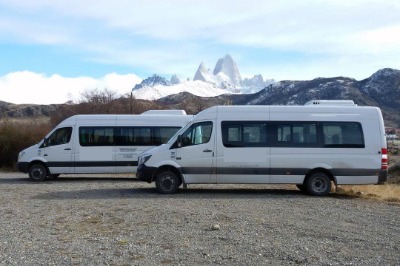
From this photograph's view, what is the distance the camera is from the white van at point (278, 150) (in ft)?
46.4

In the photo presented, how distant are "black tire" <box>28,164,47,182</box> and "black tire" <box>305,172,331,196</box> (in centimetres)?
1079

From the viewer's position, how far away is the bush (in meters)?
31.4

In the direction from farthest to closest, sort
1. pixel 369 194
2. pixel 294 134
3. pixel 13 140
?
pixel 13 140 < pixel 369 194 < pixel 294 134

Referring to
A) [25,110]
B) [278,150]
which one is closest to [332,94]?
[25,110]

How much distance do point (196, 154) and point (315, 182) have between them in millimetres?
3656

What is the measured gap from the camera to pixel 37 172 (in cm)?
1933

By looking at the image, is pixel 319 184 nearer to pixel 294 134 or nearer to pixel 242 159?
pixel 294 134

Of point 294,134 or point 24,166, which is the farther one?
point 24,166

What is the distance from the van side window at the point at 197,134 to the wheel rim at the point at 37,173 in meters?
7.84

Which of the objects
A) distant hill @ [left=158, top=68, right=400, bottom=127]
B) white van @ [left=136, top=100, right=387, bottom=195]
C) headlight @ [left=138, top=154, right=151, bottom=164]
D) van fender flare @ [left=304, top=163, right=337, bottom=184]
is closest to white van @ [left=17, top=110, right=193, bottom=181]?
headlight @ [left=138, top=154, right=151, bottom=164]

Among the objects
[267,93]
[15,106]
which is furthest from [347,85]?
[15,106]

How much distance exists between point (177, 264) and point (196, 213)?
424 centimetres

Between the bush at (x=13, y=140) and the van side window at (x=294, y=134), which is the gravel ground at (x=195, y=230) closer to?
the van side window at (x=294, y=134)

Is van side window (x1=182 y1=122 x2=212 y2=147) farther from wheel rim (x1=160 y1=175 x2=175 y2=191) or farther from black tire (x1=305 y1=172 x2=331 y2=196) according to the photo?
black tire (x1=305 y1=172 x2=331 y2=196)
